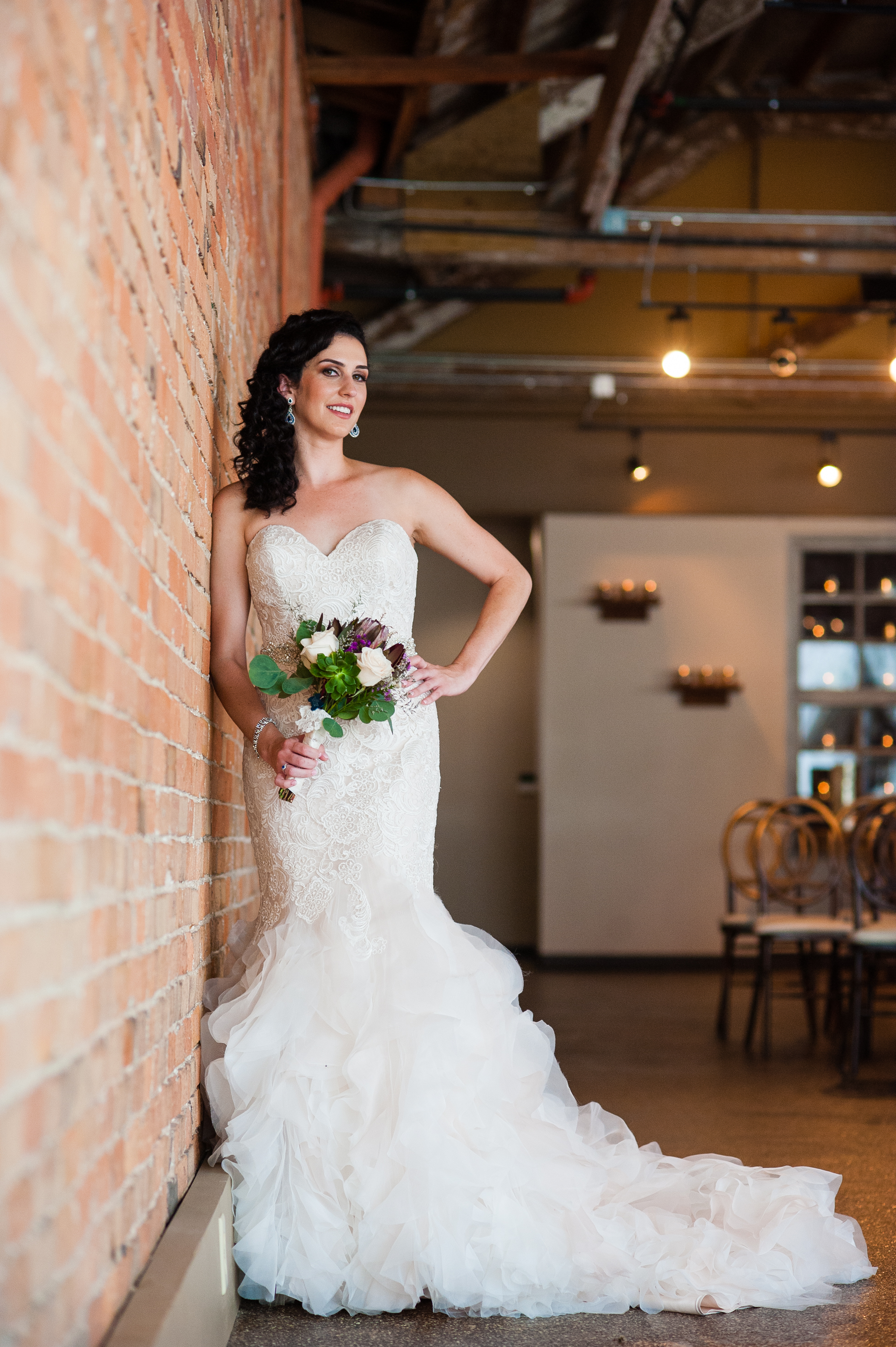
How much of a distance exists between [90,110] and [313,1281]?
73.3 inches

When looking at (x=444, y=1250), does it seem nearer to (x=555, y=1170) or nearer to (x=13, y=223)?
(x=555, y=1170)

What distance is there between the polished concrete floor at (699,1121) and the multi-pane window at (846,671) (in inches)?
70.3

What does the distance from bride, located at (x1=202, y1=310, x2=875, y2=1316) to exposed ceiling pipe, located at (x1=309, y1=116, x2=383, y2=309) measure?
406 centimetres

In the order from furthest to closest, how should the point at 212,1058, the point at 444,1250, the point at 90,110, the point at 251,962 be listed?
the point at 251,962 < the point at 212,1058 < the point at 444,1250 < the point at 90,110

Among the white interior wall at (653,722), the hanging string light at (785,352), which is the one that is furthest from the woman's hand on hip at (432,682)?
the white interior wall at (653,722)

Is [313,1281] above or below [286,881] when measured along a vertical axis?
below

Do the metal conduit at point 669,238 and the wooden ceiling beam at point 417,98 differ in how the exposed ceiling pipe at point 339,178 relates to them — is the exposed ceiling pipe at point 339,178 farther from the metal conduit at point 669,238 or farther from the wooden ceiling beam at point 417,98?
the metal conduit at point 669,238

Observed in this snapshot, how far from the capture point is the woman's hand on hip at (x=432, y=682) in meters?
2.39

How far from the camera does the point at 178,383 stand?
77.4 inches

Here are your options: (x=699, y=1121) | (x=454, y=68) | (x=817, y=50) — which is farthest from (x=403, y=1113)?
(x=817, y=50)

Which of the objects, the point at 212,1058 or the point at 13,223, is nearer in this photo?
the point at 13,223

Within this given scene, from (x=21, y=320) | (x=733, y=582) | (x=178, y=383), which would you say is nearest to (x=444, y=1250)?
(x=178, y=383)

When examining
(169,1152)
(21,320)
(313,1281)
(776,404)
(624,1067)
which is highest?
(776,404)

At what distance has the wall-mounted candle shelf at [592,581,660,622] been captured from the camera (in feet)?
27.6
